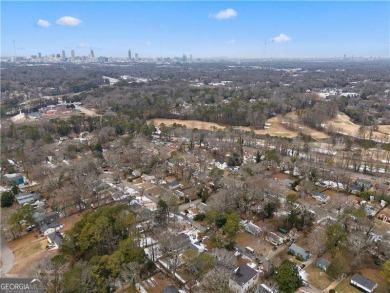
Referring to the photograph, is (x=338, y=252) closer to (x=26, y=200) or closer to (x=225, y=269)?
(x=225, y=269)

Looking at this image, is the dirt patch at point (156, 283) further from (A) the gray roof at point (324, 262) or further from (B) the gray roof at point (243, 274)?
(A) the gray roof at point (324, 262)

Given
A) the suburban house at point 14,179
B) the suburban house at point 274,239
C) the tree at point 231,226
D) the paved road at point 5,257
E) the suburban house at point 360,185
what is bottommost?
the paved road at point 5,257

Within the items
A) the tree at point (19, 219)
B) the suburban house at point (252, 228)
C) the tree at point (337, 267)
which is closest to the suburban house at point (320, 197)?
the suburban house at point (252, 228)

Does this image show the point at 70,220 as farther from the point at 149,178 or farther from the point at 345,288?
the point at 345,288

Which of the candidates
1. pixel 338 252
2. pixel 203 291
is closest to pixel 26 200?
pixel 203 291

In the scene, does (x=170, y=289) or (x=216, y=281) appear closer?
(x=216, y=281)

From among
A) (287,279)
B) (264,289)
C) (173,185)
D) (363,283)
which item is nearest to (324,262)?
(363,283)
